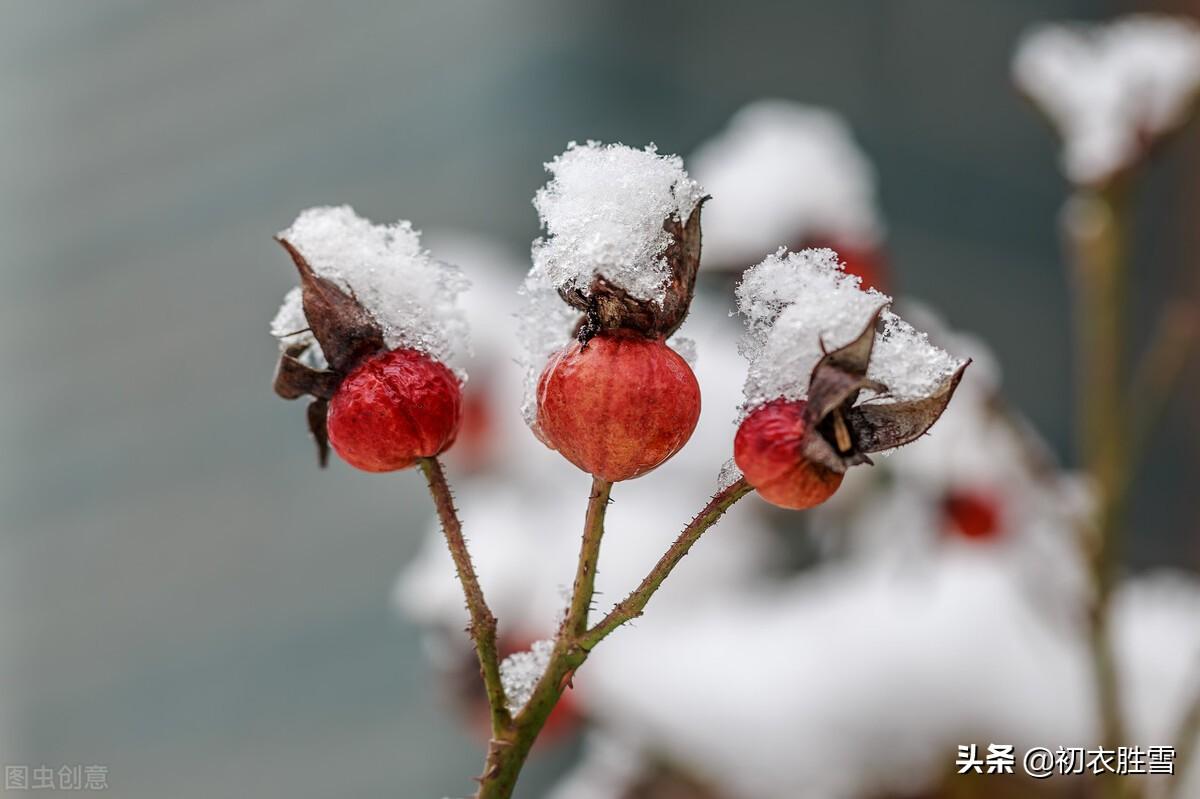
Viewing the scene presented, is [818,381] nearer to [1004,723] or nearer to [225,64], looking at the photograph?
[1004,723]

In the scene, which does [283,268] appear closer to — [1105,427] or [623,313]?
[1105,427]

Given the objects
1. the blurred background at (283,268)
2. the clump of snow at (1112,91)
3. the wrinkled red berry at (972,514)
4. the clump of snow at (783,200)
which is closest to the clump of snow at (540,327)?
the clump of snow at (783,200)

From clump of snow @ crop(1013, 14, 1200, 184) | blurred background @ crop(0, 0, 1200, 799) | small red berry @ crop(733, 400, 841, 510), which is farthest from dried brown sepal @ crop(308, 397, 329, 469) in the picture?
blurred background @ crop(0, 0, 1200, 799)

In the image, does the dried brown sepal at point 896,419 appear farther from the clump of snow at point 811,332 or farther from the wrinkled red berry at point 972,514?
the wrinkled red berry at point 972,514

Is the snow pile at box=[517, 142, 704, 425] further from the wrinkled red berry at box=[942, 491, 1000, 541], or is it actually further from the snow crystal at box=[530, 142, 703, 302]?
the wrinkled red berry at box=[942, 491, 1000, 541]

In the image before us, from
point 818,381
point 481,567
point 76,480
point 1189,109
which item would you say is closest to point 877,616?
point 481,567

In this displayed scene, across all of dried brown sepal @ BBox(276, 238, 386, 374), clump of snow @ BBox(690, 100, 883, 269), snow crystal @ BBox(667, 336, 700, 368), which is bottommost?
snow crystal @ BBox(667, 336, 700, 368)
